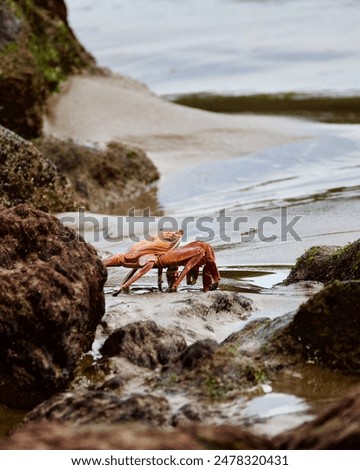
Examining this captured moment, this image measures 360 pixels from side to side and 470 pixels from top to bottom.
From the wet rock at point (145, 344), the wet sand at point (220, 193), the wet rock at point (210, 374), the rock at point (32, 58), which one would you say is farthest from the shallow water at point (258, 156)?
the rock at point (32, 58)

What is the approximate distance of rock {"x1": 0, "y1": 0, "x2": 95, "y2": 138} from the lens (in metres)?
11.8

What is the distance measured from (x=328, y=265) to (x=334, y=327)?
67.9 inches

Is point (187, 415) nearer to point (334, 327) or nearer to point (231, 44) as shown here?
point (334, 327)

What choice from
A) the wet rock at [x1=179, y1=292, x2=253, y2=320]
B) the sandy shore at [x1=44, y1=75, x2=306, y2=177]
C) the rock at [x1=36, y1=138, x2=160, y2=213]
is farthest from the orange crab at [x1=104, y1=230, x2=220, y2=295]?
the sandy shore at [x1=44, y1=75, x2=306, y2=177]

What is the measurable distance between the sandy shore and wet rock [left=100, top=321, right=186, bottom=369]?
21.7 feet

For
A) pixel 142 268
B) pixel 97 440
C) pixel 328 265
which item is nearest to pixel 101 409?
pixel 97 440

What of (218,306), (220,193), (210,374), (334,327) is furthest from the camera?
(220,193)

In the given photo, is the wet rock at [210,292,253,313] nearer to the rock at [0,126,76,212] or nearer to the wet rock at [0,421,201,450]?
the wet rock at [0,421,201,450]

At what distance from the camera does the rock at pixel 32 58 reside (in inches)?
466

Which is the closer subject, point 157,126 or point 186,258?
point 186,258

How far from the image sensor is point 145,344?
17.7 feet

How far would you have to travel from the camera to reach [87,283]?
5.49 m
